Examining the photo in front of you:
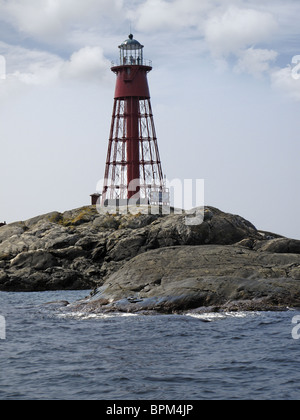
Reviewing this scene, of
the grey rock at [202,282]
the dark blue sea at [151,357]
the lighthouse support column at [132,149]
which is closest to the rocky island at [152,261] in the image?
the grey rock at [202,282]

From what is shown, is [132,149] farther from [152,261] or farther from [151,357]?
[151,357]

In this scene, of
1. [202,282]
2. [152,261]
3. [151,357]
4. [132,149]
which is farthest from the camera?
[132,149]

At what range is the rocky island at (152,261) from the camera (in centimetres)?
2552

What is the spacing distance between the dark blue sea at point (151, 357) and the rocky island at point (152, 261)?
4.60 ft

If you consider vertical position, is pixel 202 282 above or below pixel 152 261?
below

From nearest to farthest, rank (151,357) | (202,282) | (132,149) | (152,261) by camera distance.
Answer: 1. (151,357)
2. (202,282)
3. (152,261)
4. (132,149)

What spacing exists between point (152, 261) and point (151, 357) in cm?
1142

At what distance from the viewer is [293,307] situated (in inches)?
979

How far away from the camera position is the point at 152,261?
29531mm

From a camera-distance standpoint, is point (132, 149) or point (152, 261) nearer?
point (152, 261)

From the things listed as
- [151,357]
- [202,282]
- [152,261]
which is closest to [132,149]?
[152,261]

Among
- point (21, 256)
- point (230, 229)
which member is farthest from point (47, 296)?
point (230, 229)

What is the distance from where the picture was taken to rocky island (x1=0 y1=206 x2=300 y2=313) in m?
25.5

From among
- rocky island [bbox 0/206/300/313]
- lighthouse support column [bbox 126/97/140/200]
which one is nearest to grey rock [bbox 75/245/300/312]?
rocky island [bbox 0/206/300/313]
